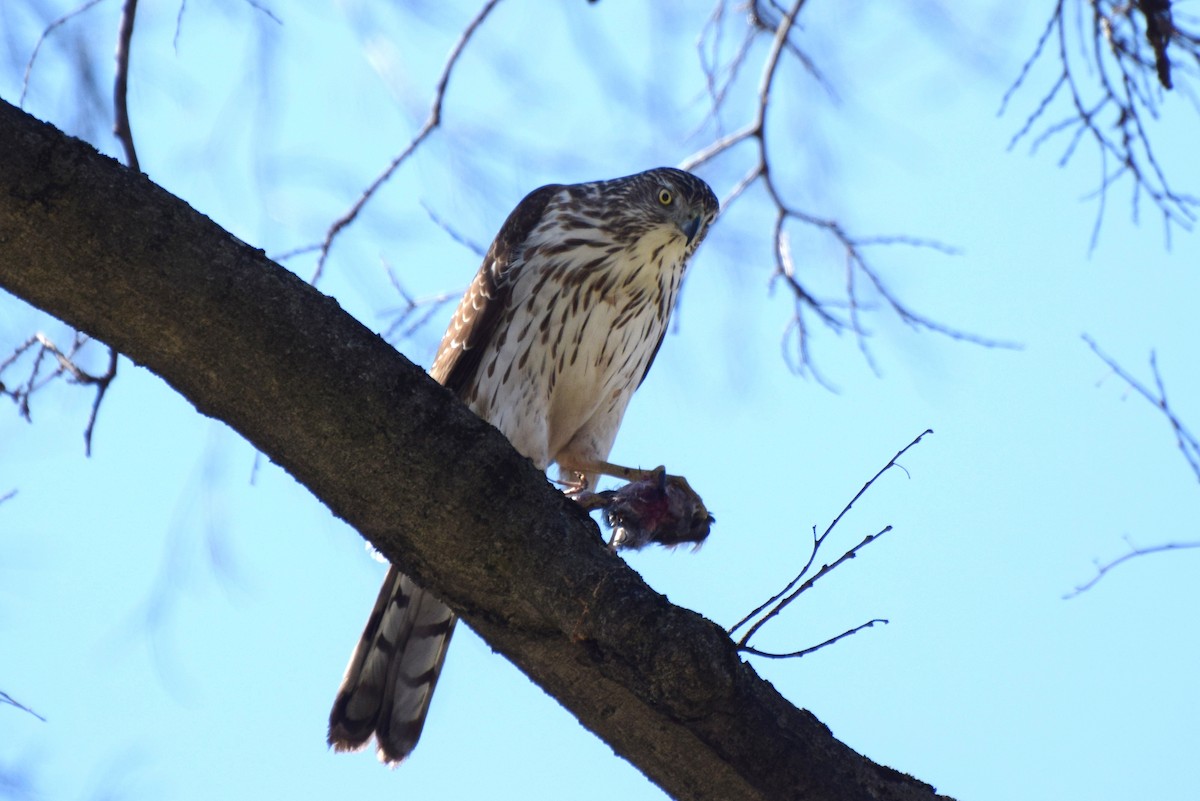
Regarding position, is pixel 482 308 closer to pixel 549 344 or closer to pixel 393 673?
pixel 549 344

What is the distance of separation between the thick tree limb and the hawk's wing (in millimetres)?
2156

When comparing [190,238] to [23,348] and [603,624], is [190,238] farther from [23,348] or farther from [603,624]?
[23,348]

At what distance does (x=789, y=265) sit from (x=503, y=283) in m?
1.04

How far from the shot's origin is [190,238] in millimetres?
2197

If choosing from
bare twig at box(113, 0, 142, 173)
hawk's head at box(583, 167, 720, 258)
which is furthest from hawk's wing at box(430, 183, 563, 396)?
bare twig at box(113, 0, 142, 173)

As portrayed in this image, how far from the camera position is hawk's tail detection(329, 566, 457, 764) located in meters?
3.96

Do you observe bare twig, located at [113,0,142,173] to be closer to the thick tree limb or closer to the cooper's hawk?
the thick tree limb

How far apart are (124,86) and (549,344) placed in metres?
1.72

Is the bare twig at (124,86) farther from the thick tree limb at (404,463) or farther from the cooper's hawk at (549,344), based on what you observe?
the cooper's hawk at (549,344)

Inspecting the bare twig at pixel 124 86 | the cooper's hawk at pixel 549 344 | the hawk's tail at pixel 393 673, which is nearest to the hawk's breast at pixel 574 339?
the cooper's hawk at pixel 549 344

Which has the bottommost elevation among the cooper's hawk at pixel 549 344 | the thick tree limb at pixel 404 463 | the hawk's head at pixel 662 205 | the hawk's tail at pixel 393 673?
the thick tree limb at pixel 404 463

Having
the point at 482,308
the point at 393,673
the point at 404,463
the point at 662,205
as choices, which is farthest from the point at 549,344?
the point at 404,463

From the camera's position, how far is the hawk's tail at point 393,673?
13.0 ft

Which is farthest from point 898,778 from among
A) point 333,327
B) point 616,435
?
point 616,435
